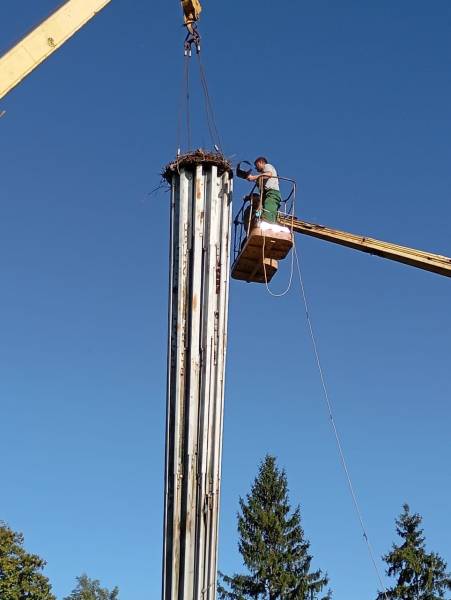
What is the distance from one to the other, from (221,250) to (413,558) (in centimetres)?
2868

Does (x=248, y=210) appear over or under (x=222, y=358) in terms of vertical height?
over

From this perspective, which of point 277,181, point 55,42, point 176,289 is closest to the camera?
point 176,289

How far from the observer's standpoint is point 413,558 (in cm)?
3597

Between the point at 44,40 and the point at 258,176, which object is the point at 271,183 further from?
the point at 44,40

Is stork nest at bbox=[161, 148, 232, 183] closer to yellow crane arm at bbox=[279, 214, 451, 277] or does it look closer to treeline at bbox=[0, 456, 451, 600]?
yellow crane arm at bbox=[279, 214, 451, 277]

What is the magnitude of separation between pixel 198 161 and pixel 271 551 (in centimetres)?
2779

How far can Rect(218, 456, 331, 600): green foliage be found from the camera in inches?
1366

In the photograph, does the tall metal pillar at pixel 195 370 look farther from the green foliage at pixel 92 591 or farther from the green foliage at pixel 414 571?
the green foliage at pixel 92 591

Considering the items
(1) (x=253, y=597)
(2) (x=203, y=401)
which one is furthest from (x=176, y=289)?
(1) (x=253, y=597)

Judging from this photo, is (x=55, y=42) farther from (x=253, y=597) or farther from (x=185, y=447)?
(x=253, y=597)

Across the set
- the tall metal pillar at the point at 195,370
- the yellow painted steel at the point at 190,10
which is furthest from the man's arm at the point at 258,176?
the yellow painted steel at the point at 190,10

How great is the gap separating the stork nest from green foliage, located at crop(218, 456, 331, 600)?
2668 cm

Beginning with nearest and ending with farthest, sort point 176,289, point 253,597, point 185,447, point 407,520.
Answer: point 185,447 → point 176,289 → point 253,597 → point 407,520

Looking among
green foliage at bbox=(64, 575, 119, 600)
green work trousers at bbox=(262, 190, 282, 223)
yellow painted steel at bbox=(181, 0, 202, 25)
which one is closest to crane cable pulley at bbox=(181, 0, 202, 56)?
yellow painted steel at bbox=(181, 0, 202, 25)
